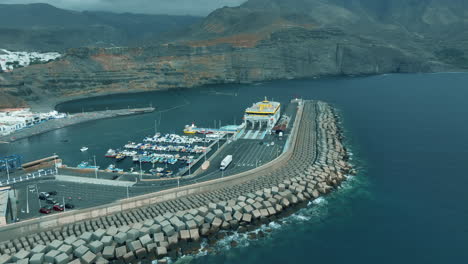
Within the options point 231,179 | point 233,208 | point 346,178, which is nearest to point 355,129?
point 346,178

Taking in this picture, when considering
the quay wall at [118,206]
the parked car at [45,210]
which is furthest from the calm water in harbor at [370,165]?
the parked car at [45,210]

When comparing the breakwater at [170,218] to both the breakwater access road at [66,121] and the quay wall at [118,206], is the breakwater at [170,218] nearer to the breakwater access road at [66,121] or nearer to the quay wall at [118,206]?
the quay wall at [118,206]

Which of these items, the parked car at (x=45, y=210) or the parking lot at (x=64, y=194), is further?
the parking lot at (x=64, y=194)

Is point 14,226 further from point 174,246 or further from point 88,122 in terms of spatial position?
point 88,122

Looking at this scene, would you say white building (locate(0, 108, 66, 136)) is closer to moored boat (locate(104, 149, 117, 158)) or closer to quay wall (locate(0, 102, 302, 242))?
moored boat (locate(104, 149, 117, 158))

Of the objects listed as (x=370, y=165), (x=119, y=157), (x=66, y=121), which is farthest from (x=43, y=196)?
(x=66, y=121)

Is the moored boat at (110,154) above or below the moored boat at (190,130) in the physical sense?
below
